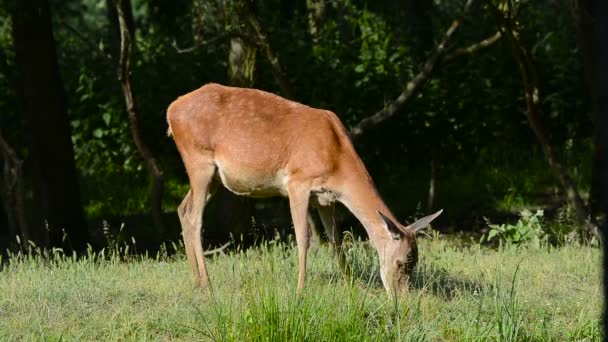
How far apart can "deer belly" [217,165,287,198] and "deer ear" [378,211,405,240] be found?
110 centimetres

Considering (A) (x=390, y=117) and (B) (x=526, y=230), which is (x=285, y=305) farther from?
(A) (x=390, y=117)

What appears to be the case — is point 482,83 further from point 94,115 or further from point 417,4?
point 94,115

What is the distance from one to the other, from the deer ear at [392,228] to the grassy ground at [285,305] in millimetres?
392

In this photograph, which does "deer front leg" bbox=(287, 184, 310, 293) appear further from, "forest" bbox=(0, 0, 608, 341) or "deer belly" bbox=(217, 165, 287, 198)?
"deer belly" bbox=(217, 165, 287, 198)

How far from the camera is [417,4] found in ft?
65.8

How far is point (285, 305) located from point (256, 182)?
2.33m

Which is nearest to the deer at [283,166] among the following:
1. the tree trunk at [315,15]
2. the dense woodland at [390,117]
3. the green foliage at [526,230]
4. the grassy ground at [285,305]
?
the grassy ground at [285,305]

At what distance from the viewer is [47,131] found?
1362cm

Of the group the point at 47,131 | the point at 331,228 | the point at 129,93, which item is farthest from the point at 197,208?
the point at 47,131

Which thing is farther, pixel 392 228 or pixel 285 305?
pixel 392 228

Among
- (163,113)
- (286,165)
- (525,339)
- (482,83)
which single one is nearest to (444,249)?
(286,165)

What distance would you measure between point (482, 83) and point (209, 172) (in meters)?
9.72

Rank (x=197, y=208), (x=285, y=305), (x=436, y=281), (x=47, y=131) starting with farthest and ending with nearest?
(x=47, y=131), (x=197, y=208), (x=436, y=281), (x=285, y=305)

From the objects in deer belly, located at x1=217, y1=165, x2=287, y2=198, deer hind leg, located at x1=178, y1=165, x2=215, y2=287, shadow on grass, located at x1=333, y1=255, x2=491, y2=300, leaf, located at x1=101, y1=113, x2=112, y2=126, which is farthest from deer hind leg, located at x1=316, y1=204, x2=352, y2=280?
leaf, located at x1=101, y1=113, x2=112, y2=126
